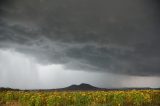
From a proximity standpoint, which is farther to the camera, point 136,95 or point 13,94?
Answer: point 13,94

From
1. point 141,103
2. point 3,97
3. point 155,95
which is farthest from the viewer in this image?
point 3,97

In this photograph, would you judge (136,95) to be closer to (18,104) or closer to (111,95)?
(111,95)

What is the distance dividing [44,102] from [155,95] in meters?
18.8

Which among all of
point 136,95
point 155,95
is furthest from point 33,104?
point 155,95

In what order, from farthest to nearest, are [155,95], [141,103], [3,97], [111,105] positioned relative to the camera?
[3,97], [155,95], [141,103], [111,105]

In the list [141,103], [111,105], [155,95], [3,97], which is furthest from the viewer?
[3,97]

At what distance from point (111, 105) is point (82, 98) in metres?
5.28

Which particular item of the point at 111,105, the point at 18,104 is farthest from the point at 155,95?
the point at 18,104

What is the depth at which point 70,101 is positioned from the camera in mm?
48781

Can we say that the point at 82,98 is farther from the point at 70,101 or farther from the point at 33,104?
the point at 33,104

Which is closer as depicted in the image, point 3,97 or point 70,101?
point 70,101

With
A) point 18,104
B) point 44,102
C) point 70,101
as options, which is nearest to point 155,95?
point 70,101

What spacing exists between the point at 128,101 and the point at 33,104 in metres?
14.4

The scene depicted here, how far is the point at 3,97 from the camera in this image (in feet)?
186
